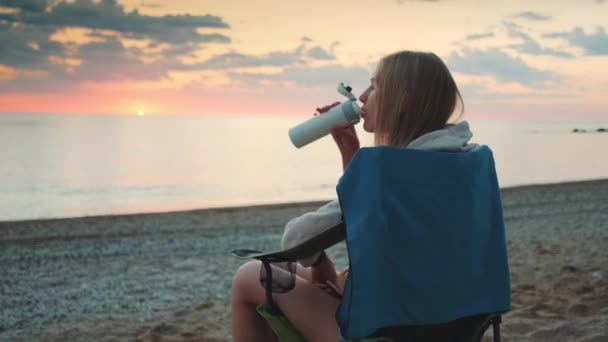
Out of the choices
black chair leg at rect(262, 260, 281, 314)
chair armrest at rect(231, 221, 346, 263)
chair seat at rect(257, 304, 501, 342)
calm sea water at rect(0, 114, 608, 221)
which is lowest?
calm sea water at rect(0, 114, 608, 221)

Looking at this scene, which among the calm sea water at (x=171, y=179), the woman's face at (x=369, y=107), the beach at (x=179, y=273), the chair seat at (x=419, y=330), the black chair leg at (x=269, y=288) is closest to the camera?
the chair seat at (x=419, y=330)

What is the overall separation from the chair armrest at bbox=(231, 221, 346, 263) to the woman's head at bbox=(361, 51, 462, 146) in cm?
33

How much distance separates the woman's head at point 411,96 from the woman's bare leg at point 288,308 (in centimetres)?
60

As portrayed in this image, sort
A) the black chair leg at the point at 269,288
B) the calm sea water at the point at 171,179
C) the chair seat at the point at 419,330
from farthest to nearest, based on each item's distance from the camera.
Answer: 1. the calm sea water at the point at 171,179
2. the black chair leg at the point at 269,288
3. the chair seat at the point at 419,330

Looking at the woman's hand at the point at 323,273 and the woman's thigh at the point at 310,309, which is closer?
the woman's thigh at the point at 310,309

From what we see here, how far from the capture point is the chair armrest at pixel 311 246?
201 centimetres

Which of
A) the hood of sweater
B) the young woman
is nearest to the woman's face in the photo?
the young woman

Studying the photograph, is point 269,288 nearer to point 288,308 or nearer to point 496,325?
point 288,308

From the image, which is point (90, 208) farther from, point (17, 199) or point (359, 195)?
point (359, 195)

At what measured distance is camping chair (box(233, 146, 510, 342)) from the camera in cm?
187

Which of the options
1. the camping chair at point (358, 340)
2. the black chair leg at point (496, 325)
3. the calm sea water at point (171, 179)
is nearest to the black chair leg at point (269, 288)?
the camping chair at point (358, 340)

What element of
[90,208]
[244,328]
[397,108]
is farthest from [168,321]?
[90,208]

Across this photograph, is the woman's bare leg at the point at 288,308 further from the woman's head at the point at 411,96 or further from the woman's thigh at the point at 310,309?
the woman's head at the point at 411,96

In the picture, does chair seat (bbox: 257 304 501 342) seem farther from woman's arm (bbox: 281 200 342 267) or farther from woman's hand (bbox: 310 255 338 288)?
woman's arm (bbox: 281 200 342 267)
